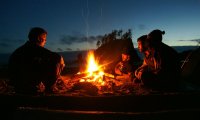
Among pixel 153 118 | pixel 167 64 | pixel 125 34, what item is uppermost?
pixel 125 34

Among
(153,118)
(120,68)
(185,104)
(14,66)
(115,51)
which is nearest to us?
(153,118)

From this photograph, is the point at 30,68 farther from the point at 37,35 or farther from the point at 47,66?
the point at 37,35

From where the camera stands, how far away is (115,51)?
18500 mm

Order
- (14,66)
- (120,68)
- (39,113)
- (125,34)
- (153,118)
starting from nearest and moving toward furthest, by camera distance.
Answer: (153,118), (39,113), (14,66), (120,68), (125,34)

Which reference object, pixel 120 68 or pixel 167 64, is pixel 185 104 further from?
pixel 120 68

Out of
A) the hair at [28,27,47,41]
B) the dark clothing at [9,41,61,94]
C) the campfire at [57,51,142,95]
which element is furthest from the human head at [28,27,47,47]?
the campfire at [57,51,142,95]

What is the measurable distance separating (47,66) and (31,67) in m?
0.43

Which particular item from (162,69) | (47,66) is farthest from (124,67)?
(47,66)

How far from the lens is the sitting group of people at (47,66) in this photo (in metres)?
7.46

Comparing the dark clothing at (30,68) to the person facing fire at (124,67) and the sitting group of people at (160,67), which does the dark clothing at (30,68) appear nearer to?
the sitting group of people at (160,67)

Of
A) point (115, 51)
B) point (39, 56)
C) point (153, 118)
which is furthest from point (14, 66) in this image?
point (115, 51)

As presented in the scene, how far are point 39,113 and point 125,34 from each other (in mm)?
25303

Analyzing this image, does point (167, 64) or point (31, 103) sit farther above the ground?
point (167, 64)

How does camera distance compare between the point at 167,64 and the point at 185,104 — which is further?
the point at 167,64
